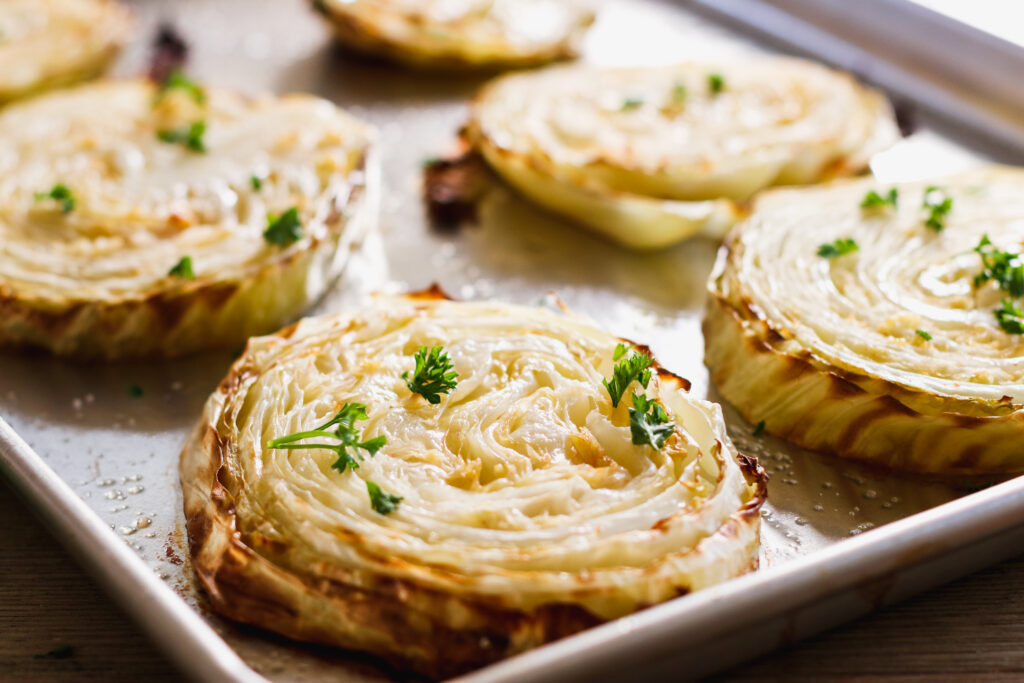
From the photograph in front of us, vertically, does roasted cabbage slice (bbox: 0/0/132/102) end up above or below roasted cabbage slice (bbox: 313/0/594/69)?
below

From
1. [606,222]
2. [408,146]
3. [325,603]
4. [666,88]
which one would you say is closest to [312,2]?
[408,146]

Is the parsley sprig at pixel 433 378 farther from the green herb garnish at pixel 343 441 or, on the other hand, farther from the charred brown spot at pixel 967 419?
the charred brown spot at pixel 967 419

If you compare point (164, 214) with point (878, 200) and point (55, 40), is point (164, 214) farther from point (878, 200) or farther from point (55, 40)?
point (878, 200)

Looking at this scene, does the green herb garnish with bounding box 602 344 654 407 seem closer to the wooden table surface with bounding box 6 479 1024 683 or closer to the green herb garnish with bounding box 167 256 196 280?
the wooden table surface with bounding box 6 479 1024 683

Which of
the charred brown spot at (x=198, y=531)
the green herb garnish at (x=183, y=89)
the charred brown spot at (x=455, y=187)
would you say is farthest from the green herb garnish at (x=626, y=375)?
the green herb garnish at (x=183, y=89)

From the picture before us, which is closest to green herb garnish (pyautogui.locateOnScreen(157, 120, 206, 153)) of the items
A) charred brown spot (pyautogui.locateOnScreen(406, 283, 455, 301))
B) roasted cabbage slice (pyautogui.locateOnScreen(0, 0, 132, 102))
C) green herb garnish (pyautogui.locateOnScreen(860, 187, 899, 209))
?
roasted cabbage slice (pyautogui.locateOnScreen(0, 0, 132, 102))
